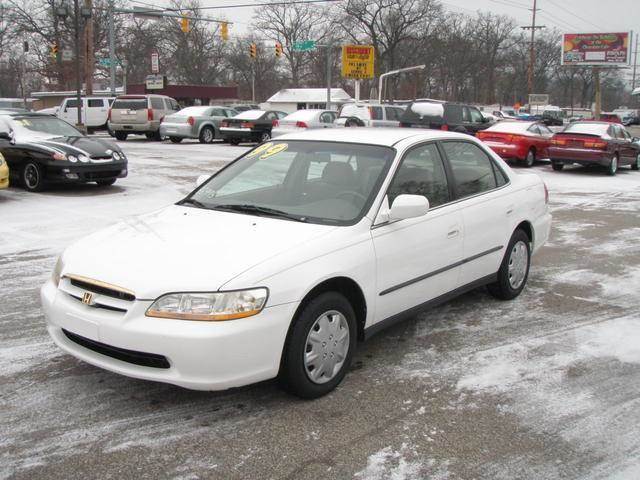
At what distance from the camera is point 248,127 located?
78.4 feet

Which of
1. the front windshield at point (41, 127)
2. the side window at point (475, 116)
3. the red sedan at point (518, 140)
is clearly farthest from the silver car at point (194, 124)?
the front windshield at point (41, 127)

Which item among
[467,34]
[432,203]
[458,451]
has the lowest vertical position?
[458,451]

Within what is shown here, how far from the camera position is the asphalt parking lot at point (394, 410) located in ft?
10.0

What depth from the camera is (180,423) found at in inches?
135

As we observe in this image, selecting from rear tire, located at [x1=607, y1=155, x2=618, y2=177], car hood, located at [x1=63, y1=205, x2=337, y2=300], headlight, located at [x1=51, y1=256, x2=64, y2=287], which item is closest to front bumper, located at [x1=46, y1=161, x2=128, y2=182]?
car hood, located at [x1=63, y1=205, x2=337, y2=300]

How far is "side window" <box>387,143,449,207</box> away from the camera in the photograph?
4.38m

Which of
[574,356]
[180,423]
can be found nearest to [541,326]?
[574,356]

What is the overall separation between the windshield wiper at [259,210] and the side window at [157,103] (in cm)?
2300

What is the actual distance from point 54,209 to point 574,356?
834cm

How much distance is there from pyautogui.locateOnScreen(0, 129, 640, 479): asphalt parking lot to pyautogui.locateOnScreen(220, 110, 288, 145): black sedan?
18.6 m

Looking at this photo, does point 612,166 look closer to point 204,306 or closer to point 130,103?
point 204,306

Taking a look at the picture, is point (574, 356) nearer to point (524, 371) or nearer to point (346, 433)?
point (524, 371)

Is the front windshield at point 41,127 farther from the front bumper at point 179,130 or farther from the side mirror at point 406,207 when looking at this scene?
the front bumper at point 179,130

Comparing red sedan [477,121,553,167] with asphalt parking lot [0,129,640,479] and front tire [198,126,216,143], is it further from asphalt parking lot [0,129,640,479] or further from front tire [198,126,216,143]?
asphalt parking lot [0,129,640,479]
